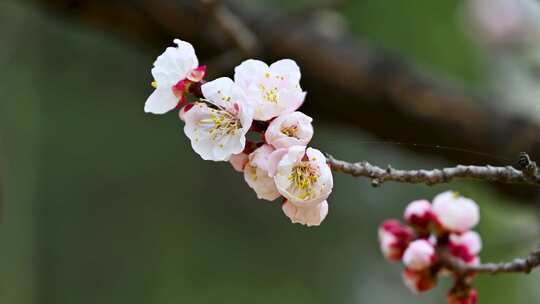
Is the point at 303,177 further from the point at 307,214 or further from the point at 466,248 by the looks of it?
the point at 466,248

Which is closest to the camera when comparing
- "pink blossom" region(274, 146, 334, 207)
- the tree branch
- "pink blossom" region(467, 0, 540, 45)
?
"pink blossom" region(274, 146, 334, 207)

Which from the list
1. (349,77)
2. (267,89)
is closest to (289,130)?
(267,89)

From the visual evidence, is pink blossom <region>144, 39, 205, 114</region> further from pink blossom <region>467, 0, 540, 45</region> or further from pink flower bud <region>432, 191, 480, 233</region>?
pink blossom <region>467, 0, 540, 45</region>

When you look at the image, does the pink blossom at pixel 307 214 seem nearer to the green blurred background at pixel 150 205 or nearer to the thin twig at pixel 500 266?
the thin twig at pixel 500 266

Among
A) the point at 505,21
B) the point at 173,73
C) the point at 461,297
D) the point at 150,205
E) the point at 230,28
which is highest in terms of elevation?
the point at 505,21

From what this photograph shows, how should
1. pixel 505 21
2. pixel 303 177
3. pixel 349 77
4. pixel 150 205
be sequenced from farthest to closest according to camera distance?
pixel 150 205 < pixel 505 21 < pixel 349 77 < pixel 303 177

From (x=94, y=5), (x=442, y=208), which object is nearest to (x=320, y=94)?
(x=94, y=5)

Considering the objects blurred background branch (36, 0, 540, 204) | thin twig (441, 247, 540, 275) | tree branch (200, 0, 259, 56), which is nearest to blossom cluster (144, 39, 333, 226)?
thin twig (441, 247, 540, 275)
